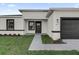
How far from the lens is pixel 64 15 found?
19906 millimetres

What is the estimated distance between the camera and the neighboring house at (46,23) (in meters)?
19.9

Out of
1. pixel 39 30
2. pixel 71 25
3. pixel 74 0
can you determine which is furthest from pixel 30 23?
pixel 74 0

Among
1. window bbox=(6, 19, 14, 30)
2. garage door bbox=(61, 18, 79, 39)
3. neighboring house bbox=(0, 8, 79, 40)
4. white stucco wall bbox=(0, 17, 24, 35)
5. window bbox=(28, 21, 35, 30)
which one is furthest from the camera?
window bbox=(28, 21, 35, 30)

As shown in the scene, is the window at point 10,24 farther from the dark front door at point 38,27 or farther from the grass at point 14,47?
the grass at point 14,47

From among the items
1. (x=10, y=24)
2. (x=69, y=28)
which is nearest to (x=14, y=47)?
(x=69, y=28)

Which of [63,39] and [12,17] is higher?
[12,17]

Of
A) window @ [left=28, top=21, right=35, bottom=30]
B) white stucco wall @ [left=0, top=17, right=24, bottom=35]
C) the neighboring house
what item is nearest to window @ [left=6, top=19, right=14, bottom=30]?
A: the neighboring house

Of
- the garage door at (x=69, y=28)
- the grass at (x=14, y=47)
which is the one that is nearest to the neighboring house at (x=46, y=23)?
the garage door at (x=69, y=28)

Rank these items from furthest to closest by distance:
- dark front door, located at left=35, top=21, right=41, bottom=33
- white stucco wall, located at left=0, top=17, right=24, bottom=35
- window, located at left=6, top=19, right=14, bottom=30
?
dark front door, located at left=35, top=21, right=41, bottom=33 → window, located at left=6, top=19, right=14, bottom=30 → white stucco wall, located at left=0, top=17, right=24, bottom=35

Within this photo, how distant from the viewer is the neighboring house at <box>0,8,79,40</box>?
1986 cm

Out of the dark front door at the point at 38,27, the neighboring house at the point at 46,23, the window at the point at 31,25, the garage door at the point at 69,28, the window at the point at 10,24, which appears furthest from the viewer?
the dark front door at the point at 38,27

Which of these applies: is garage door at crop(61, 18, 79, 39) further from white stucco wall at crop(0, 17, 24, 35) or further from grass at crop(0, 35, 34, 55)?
white stucco wall at crop(0, 17, 24, 35)

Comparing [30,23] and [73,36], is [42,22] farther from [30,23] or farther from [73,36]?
[73,36]
